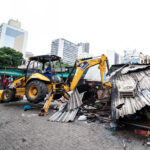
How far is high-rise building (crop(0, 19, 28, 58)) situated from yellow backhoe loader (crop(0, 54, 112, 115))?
262 feet

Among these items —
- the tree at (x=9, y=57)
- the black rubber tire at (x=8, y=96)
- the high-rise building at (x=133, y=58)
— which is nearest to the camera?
the black rubber tire at (x=8, y=96)

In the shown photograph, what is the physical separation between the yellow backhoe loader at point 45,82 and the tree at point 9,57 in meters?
23.8

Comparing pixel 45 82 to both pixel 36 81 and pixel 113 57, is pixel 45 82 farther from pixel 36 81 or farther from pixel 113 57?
pixel 113 57

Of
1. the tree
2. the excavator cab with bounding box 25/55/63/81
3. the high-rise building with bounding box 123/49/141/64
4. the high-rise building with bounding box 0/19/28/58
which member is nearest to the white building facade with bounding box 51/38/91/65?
the high-rise building with bounding box 0/19/28/58

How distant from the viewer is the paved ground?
7.95 ft

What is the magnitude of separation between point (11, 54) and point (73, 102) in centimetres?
2988

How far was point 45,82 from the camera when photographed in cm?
567

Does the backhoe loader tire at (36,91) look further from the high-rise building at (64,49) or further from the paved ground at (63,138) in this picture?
the high-rise building at (64,49)

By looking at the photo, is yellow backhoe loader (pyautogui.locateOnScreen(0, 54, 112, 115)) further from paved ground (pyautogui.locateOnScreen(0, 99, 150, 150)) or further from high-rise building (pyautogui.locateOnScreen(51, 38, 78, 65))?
high-rise building (pyautogui.locateOnScreen(51, 38, 78, 65))

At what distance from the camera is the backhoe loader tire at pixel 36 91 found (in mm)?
5105

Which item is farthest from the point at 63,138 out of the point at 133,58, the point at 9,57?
the point at 9,57

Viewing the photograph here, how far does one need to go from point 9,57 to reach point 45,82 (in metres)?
26.2

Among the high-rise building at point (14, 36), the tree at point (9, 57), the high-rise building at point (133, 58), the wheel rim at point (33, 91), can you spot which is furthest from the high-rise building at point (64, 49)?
the wheel rim at point (33, 91)

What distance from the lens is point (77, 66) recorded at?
595 centimetres
